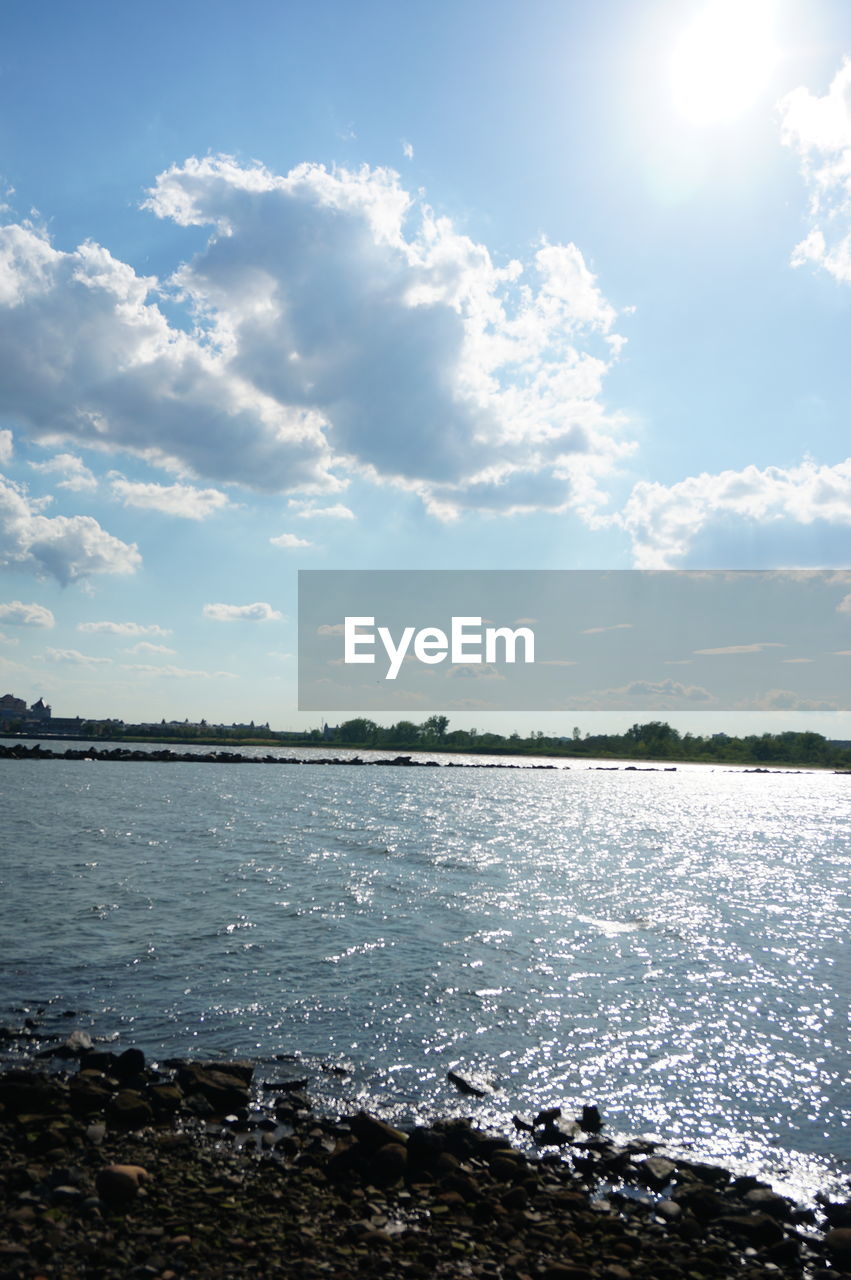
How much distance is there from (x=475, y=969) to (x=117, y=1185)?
1688 cm

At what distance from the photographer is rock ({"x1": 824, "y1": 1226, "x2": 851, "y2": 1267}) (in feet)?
41.1

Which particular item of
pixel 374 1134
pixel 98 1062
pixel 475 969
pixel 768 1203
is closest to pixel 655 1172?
pixel 768 1203

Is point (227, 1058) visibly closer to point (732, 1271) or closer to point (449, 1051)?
point (449, 1051)

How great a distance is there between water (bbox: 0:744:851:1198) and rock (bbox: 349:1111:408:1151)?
239cm

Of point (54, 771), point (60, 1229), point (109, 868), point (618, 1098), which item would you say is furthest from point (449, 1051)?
point (54, 771)

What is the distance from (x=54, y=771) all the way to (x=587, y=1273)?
157 meters

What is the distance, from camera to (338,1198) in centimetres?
1274

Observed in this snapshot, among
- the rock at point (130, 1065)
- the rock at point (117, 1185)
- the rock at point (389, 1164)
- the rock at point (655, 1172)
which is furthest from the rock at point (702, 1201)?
the rock at point (130, 1065)

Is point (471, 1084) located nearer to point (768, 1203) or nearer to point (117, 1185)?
point (768, 1203)

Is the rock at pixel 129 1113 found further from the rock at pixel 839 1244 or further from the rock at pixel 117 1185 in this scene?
the rock at pixel 839 1244

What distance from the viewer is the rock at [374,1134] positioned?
14.2 metres

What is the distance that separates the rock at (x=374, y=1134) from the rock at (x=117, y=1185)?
12.6ft

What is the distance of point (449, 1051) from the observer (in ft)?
66.2

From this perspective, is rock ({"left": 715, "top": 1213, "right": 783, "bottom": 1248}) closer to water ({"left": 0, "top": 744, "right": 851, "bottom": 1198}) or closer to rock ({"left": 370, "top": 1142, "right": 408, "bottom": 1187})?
water ({"left": 0, "top": 744, "right": 851, "bottom": 1198})
